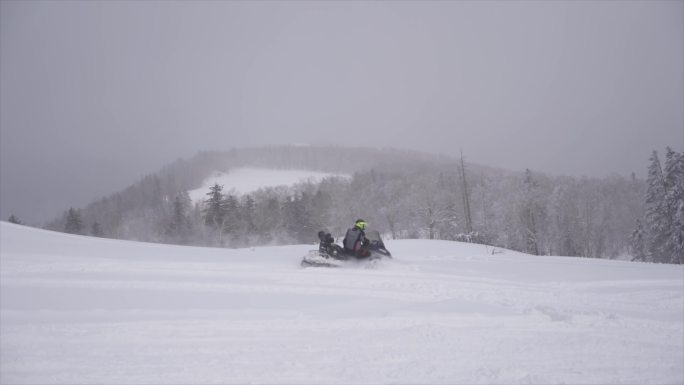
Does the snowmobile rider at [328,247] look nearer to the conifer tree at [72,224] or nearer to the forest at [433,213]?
the forest at [433,213]

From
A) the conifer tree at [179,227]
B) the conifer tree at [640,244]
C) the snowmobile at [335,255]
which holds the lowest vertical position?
the conifer tree at [640,244]

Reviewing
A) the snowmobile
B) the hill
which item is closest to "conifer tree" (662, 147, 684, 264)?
the hill

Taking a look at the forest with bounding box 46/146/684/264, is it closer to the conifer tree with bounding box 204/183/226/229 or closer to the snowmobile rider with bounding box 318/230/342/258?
the conifer tree with bounding box 204/183/226/229

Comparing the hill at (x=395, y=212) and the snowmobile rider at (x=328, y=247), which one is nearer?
the snowmobile rider at (x=328, y=247)

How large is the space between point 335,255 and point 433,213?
1468 inches

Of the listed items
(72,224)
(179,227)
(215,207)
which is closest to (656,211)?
(215,207)

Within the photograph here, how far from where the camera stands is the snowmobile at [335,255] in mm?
10047

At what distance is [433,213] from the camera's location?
4559 cm

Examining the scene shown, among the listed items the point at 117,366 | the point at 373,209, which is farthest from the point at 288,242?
the point at 117,366

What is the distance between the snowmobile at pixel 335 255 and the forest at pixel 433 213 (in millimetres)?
20243

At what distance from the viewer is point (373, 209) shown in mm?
57250

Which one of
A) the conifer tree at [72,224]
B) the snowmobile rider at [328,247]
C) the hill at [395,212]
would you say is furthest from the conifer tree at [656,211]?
the conifer tree at [72,224]

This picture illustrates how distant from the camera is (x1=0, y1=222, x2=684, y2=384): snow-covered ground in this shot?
12.9 feet

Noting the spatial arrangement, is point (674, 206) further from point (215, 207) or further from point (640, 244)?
point (215, 207)
